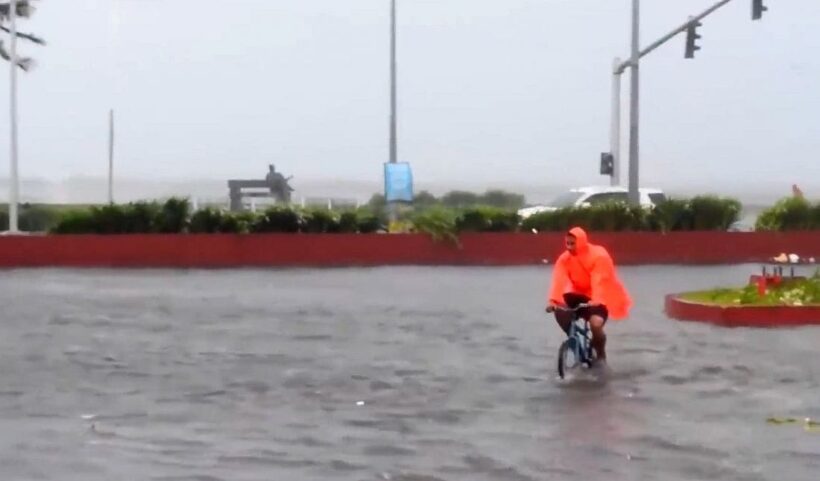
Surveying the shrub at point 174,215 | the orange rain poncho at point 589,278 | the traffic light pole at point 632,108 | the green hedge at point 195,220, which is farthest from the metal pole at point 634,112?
the orange rain poncho at point 589,278

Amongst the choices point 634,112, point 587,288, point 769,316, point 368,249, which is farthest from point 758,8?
point 587,288

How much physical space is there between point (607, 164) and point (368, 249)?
6366 millimetres

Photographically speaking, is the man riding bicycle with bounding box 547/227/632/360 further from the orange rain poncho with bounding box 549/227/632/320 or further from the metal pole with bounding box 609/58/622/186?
the metal pole with bounding box 609/58/622/186

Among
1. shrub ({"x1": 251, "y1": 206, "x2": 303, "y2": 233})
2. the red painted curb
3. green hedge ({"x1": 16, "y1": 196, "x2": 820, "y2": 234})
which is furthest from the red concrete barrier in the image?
the red painted curb

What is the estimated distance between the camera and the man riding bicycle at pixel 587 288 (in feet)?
45.5

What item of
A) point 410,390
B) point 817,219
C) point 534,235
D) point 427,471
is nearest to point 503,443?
point 427,471

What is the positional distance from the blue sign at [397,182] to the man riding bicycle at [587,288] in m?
22.3

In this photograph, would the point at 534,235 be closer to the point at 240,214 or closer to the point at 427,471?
the point at 240,214

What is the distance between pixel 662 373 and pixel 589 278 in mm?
1088

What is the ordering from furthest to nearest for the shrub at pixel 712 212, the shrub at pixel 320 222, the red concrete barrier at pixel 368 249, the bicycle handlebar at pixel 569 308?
the shrub at pixel 712 212 → the shrub at pixel 320 222 → the red concrete barrier at pixel 368 249 → the bicycle handlebar at pixel 569 308

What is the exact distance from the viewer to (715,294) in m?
20.1

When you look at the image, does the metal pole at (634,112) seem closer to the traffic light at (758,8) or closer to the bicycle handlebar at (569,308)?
the traffic light at (758,8)

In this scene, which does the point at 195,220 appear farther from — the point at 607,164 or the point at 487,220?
the point at 607,164

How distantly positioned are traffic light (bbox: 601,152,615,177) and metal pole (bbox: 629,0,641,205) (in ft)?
2.37
